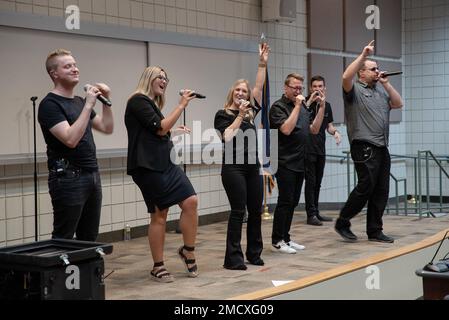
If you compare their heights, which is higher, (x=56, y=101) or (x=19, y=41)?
(x=19, y=41)

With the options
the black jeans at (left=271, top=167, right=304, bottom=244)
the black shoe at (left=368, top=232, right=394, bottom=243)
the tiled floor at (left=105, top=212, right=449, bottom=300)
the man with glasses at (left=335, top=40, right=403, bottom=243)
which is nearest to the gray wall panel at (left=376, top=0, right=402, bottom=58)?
the tiled floor at (left=105, top=212, right=449, bottom=300)

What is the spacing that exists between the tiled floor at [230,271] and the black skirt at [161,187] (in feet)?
1.80

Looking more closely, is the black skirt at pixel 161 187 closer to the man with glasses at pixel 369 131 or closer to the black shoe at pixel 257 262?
the black shoe at pixel 257 262

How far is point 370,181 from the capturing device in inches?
220

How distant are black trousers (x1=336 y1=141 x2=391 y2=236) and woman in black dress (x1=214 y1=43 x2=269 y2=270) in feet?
4.12

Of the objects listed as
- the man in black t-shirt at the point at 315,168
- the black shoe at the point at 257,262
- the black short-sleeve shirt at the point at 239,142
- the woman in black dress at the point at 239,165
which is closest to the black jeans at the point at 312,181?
the man in black t-shirt at the point at 315,168

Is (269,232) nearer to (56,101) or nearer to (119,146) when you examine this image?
(119,146)

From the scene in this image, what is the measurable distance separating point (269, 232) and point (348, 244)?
3.52 ft

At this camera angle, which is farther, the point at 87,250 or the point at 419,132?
the point at 419,132

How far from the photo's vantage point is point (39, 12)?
18.4 ft

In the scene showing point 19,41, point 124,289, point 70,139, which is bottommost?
point 124,289

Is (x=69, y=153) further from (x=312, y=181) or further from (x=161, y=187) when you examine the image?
(x=312, y=181)

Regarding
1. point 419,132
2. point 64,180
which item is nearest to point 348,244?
point 64,180

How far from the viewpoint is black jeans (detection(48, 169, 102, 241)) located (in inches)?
138
